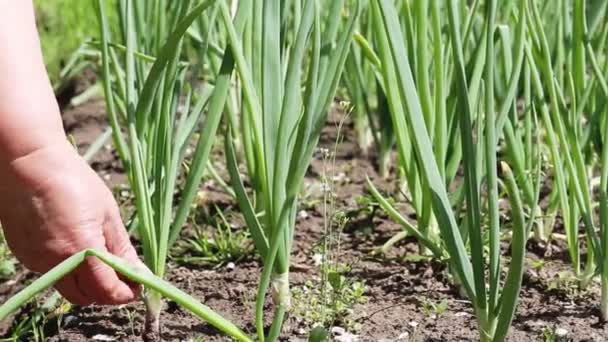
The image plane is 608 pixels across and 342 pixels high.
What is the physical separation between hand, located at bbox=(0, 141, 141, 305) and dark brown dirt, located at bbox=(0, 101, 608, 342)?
347mm

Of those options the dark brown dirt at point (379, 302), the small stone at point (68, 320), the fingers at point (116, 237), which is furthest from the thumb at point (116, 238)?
the small stone at point (68, 320)

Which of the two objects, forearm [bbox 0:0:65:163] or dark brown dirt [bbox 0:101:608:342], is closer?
forearm [bbox 0:0:65:163]

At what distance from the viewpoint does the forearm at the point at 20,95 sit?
4.04ft

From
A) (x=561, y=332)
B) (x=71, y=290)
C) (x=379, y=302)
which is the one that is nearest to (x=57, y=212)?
(x=71, y=290)

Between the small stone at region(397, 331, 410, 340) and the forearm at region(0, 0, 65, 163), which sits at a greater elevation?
the forearm at region(0, 0, 65, 163)

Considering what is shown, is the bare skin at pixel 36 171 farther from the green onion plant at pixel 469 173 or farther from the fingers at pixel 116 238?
the green onion plant at pixel 469 173

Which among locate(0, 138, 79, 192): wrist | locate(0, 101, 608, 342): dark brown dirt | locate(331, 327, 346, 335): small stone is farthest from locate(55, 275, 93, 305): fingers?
locate(331, 327, 346, 335): small stone

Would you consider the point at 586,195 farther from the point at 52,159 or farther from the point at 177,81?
the point at 52,159

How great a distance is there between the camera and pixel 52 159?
1.25 meters

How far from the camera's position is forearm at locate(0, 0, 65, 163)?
123 centimetres

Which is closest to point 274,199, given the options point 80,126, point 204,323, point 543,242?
point 204,323

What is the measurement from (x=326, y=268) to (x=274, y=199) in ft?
0.56

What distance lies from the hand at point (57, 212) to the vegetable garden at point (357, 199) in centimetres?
9

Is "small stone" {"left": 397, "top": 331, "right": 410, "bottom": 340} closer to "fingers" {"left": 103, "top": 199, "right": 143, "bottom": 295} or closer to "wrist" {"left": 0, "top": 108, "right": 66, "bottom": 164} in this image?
"fingers" {"left": 103, "top": 199, "right": 143, "bottom": 295}
